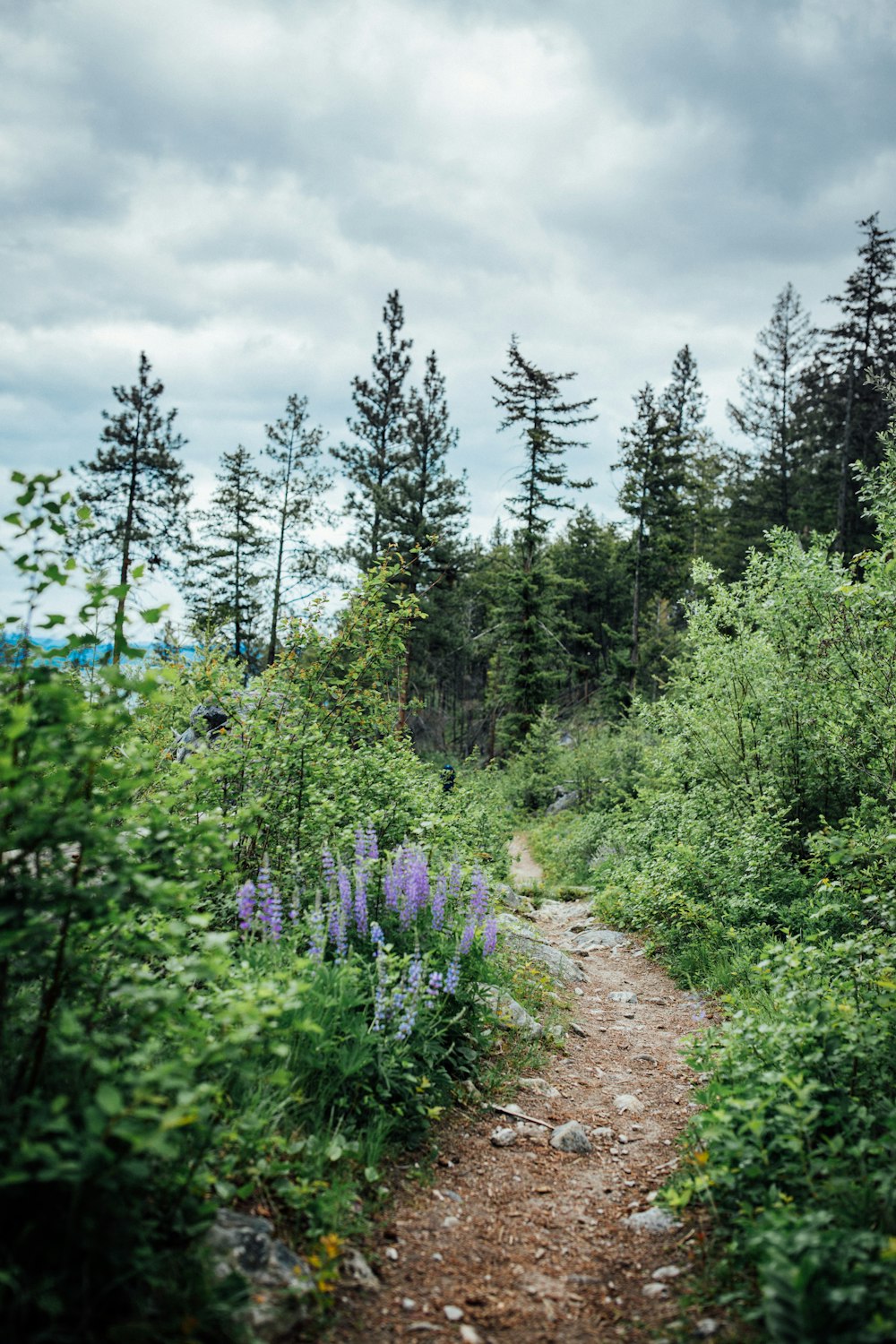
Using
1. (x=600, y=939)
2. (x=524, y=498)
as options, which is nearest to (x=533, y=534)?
(x=524, y=498)

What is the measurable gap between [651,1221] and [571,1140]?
838mm

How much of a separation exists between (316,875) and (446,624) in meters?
23.4

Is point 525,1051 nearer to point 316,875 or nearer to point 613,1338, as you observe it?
point 316,875

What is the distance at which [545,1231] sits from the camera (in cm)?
311

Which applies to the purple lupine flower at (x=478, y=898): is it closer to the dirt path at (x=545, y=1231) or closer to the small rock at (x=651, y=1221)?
the dirt path at (x=545, y=1231)

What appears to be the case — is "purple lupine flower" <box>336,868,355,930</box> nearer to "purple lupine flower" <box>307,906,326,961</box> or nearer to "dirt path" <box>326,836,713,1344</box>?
"purple lupine flower" <box>307,906,326,961</box>

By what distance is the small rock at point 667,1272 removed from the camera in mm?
2686

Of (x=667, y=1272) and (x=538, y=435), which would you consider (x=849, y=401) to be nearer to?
(x=538, y=435)

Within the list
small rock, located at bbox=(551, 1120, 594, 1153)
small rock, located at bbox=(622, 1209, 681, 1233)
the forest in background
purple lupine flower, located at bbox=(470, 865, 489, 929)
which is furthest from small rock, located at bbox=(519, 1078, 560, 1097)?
the forest in background

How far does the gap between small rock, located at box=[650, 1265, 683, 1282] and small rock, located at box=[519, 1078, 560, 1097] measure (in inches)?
67.7

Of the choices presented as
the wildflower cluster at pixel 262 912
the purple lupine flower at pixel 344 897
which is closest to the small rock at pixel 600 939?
the purple lupine flower at pixel 344 897

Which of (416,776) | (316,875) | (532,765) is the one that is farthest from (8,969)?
(532,765)

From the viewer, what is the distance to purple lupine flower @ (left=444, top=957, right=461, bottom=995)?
3.79m

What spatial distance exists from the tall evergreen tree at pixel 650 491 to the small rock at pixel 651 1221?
25945 mm
